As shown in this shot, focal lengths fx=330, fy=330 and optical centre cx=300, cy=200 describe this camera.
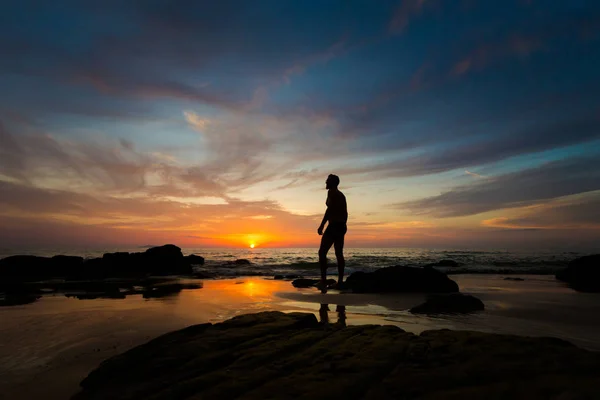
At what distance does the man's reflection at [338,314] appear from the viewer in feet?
15.4

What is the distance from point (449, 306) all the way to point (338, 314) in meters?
1.97

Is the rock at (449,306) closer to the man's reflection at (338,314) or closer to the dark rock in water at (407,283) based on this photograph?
the man's reflection at (338,314)

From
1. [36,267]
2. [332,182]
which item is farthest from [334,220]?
[36,267]

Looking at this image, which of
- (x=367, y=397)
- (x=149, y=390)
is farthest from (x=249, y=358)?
(x=367, y=397)

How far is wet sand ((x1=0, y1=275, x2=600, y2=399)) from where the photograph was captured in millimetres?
2928

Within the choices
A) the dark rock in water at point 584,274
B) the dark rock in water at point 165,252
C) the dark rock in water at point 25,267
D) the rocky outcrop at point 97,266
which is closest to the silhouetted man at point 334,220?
the dark rock in water at point 584,274

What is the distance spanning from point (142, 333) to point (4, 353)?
1.32 meters

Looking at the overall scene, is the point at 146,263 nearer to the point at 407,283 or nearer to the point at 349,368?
the point at 407,283

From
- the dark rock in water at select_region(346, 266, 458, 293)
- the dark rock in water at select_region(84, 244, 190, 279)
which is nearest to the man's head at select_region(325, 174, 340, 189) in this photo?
the dark rock in water at select_region(346, 266, 458, 293)

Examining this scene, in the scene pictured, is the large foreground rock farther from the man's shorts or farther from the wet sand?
the man's shorts

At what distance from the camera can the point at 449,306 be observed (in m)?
5.65

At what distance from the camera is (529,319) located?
494 centimetres

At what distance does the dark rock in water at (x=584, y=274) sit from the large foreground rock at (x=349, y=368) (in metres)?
9.85

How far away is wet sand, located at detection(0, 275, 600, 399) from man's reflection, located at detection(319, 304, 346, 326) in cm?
3
